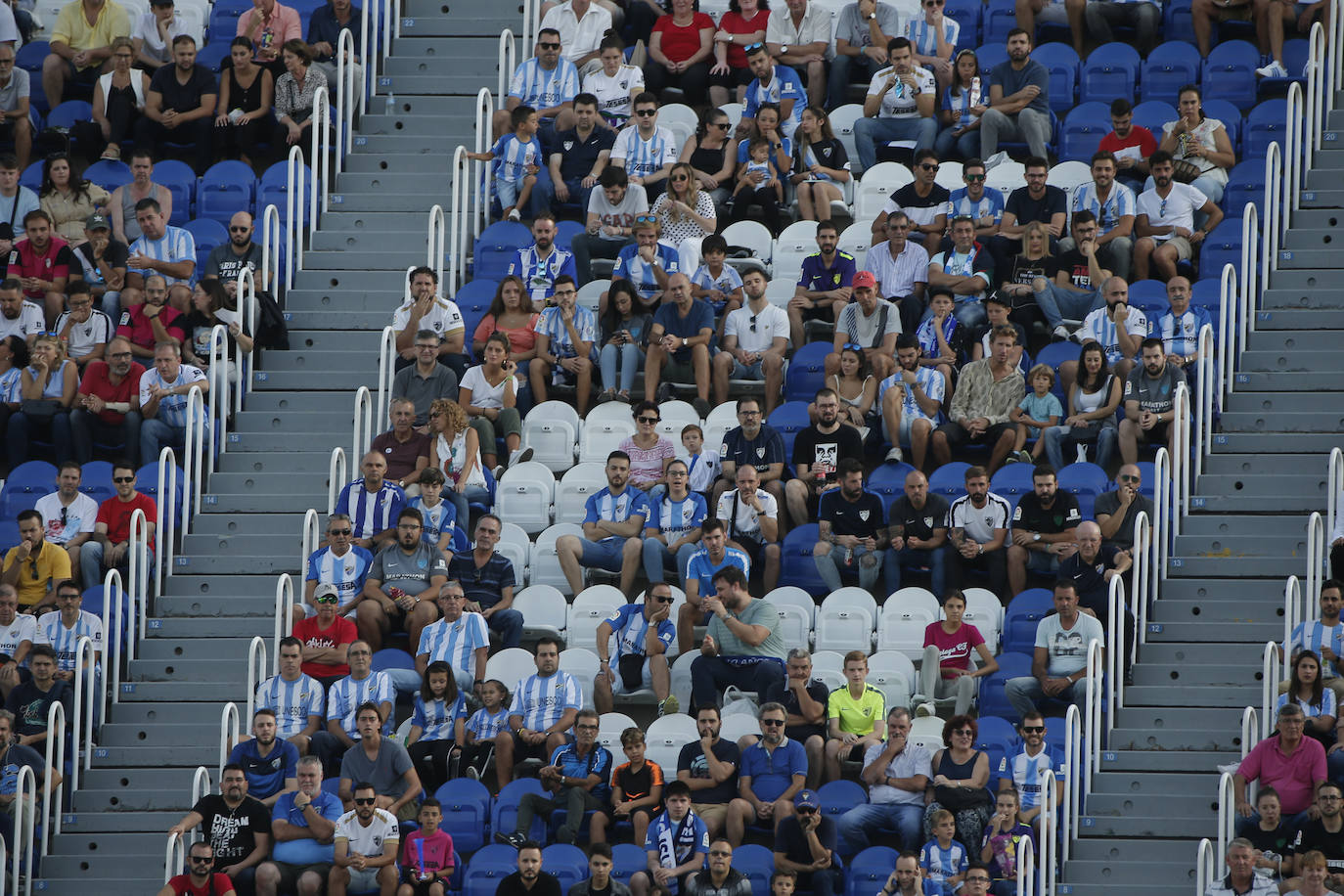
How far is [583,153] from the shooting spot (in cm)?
1950

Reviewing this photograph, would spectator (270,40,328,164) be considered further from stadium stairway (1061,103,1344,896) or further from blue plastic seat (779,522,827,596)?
stadium stairway (1061,103,1344,896)

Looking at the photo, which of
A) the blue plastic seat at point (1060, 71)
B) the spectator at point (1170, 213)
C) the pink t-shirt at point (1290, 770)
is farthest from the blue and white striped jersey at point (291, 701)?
the blue plastic seat at point (1060, 71)

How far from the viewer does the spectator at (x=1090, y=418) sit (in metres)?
16.7

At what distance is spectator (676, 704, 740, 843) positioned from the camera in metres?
14.9

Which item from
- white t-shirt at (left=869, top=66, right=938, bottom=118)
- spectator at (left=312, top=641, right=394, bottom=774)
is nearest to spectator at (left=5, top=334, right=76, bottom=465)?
spectator at (left=312, top=641, right=394, bottom=774)

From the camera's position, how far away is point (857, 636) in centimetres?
1605

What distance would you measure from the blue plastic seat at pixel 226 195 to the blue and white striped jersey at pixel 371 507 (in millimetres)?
3915

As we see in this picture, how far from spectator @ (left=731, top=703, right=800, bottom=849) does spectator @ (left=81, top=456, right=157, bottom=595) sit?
15.1 ft

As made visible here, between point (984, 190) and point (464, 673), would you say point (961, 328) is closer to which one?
point (984, 190)

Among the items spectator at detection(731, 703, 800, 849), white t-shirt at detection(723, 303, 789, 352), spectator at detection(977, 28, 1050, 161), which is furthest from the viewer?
spectator at detection(977, 28, 1050, 161)

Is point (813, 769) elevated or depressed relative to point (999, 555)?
depressed

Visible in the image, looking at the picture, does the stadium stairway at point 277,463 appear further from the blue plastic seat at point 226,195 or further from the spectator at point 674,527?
the spectator at point 674,527

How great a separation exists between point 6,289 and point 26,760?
455cm

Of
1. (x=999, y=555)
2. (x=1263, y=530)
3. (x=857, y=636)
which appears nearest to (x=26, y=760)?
(x=857, y=636)
